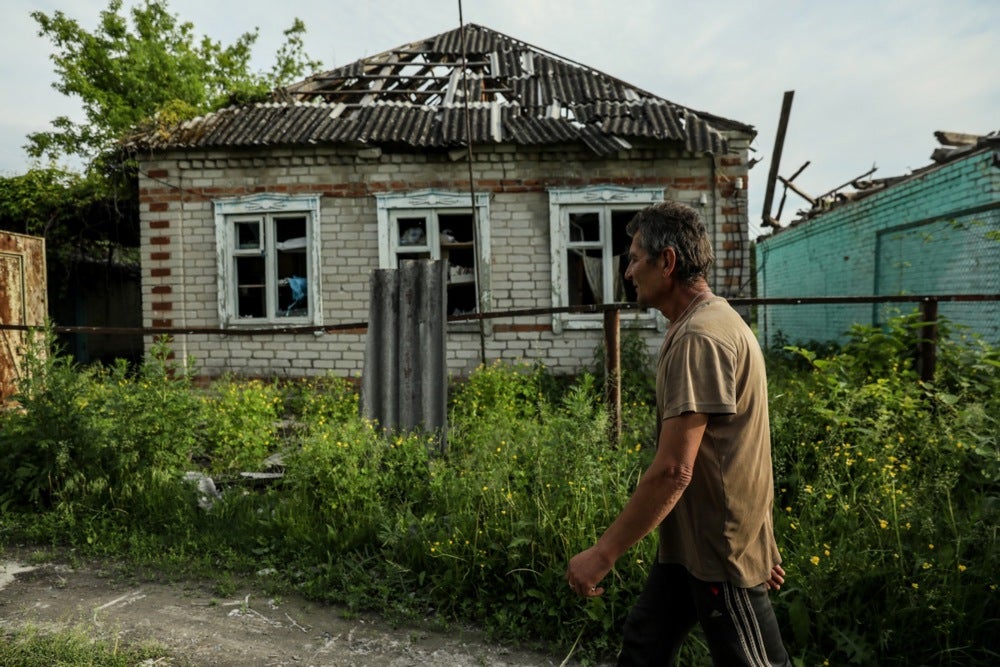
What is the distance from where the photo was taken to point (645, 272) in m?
1.87

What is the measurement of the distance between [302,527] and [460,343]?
5.08 metres

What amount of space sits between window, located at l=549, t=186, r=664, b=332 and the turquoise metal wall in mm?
3724

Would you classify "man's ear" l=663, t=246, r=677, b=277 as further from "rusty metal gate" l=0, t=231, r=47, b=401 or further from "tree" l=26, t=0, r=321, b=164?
"tree" l=26, t=0, r=321, b=164

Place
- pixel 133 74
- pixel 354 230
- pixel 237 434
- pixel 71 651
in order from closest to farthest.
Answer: pixel 71 651 < pixel 237 434 < pixel 354 230 < pixel 133 74

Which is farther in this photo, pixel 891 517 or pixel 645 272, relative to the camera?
pixel 891 517

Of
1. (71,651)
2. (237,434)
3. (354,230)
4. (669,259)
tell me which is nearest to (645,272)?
(669,259)

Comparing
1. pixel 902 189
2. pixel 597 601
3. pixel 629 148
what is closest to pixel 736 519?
pixel 597 601

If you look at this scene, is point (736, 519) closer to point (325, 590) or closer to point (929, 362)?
point (325, 590)

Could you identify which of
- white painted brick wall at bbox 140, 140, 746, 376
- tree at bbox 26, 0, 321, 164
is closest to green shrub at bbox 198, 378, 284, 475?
white painted brick wall at bbox 140, 140, 746, 376

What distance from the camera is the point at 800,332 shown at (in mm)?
14156

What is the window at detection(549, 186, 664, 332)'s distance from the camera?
28.2ft

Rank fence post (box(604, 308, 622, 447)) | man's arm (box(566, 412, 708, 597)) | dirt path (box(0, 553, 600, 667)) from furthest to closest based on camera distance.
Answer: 1. fence post (box(604, 308, 622, 447))
2. dirt path (box(0, 553, 600, 667))
3. man's arm (box(566, 412, 708, 597))

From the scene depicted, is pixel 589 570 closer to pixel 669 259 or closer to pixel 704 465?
pixel 704 465

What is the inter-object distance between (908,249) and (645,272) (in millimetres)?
9593
